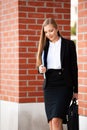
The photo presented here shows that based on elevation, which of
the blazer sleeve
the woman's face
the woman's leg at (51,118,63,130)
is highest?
the woman's face

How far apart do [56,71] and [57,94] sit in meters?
0.31

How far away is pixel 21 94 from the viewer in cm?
888

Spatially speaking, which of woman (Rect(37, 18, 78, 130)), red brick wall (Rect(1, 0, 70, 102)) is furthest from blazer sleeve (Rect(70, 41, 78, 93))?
red brick wall (Rect(1, 0, 70, 102))

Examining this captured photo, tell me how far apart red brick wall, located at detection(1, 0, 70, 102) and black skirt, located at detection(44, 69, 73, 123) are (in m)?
1.48

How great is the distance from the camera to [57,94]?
7.39m

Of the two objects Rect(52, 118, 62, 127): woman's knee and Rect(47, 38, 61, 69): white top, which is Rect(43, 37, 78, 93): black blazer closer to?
Rect(47, 38, 61, 69): white top

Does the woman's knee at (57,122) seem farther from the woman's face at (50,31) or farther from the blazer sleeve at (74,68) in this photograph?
the woman's face at (50,31)

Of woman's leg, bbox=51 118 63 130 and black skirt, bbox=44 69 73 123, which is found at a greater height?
black skirt, bbox=44 69 73 123

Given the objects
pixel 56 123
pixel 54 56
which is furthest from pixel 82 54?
pixel 56 123

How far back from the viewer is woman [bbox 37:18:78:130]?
7.35m

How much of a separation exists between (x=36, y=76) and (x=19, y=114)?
67 centimetres

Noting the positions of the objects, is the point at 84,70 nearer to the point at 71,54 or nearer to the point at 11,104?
the point at 71,54

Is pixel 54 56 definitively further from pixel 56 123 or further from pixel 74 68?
pixel 56 123

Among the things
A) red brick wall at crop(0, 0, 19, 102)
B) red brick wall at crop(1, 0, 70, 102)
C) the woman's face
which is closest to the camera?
the woman's face
